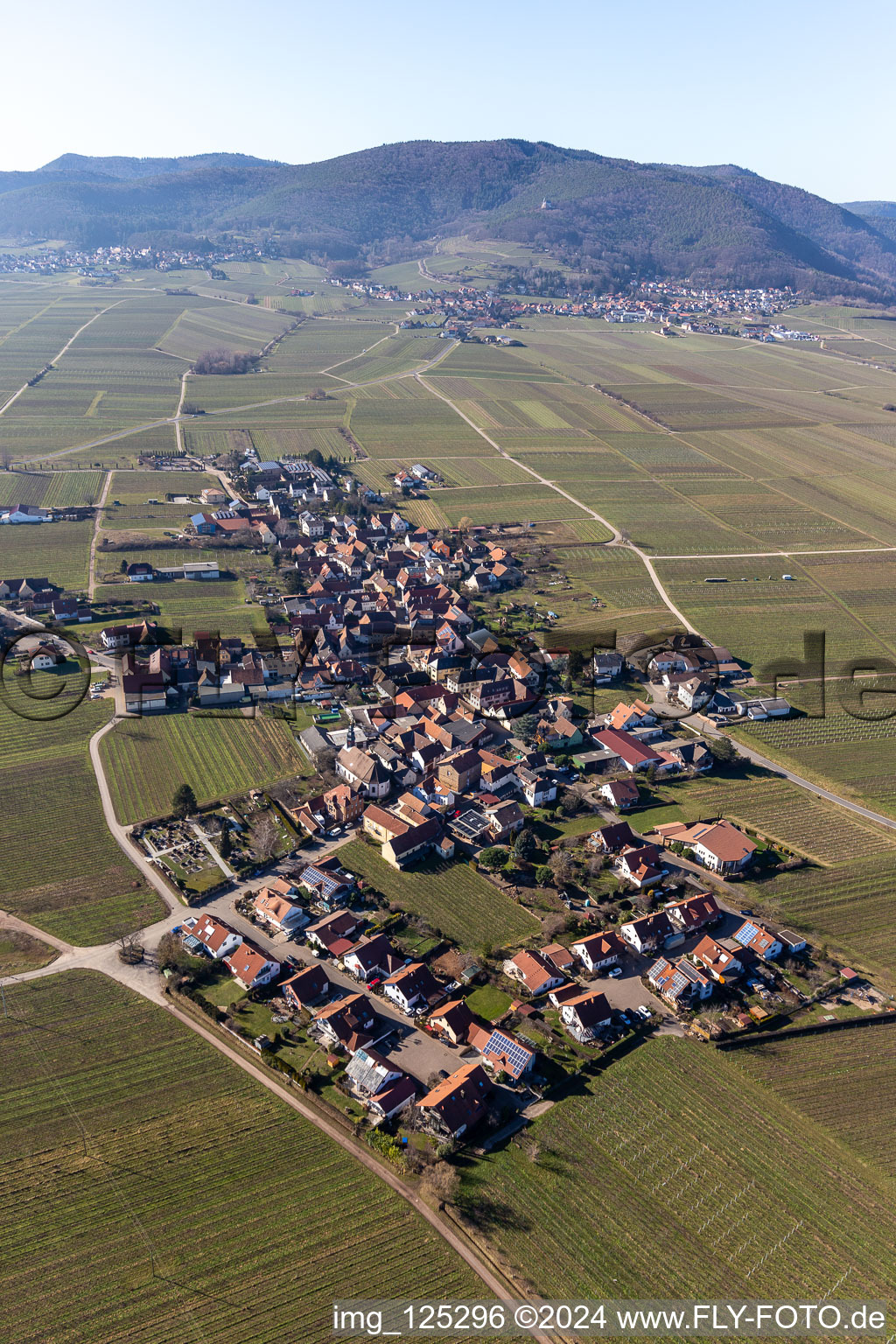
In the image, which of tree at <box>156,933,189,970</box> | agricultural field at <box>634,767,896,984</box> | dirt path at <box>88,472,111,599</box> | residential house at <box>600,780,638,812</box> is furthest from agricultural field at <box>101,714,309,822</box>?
dirt path at <box>88,472,111,599</box>

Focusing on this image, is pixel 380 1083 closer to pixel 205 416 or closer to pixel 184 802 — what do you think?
pixel 184 802

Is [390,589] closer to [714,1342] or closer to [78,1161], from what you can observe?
[78,1161]

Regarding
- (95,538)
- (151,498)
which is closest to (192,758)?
(95,538)

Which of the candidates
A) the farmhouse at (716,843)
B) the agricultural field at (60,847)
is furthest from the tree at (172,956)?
the farmhouse at (716,843)

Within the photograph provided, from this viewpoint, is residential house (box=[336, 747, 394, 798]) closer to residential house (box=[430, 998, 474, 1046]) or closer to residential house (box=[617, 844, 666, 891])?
residential house (box=[617, 844, 666, 891])

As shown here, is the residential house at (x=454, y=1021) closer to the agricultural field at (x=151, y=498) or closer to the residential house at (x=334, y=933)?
the residential house at (x=334, y=933)

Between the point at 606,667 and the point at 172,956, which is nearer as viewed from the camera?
the point at 172,956
